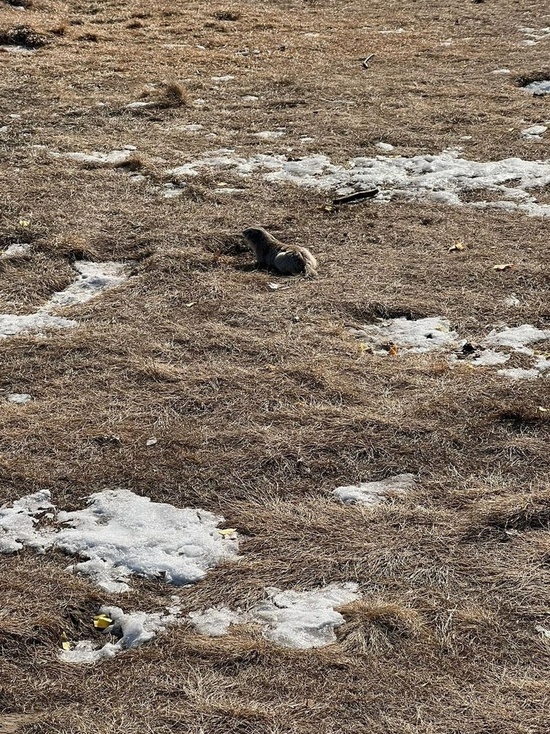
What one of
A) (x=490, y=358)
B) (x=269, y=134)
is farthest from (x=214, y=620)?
(x=269, y=134)

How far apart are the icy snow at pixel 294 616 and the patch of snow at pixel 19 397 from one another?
214 centimetres

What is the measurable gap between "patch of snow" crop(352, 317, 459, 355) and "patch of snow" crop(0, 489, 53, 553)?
2451 mm

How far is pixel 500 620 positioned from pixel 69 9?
52.4ft

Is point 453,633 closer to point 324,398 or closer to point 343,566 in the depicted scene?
point 343,566

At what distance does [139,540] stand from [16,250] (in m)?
4.07

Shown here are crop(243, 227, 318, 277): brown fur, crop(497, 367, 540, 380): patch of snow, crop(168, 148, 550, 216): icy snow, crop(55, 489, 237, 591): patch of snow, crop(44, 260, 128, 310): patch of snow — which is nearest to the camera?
crop(55, 489, 237, 591): patch of snow

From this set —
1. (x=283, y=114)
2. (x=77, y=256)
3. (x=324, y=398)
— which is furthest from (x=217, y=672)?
(x=283, y=114)

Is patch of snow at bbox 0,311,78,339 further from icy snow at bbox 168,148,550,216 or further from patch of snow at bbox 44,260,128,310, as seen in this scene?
icy snow at bbox 168,148,550,216

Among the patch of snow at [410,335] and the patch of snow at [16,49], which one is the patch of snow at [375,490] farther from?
the patch of snow at [16,49]

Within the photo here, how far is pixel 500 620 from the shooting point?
3.75 m

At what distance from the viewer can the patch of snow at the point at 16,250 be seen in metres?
7.52

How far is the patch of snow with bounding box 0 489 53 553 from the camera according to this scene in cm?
422

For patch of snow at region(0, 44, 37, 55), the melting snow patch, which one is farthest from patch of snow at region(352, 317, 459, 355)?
patch of snow at region(0, 44, 37, 55)

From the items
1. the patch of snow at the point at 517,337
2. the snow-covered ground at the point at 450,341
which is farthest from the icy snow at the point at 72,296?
the patch of snow at the point at 517,337
